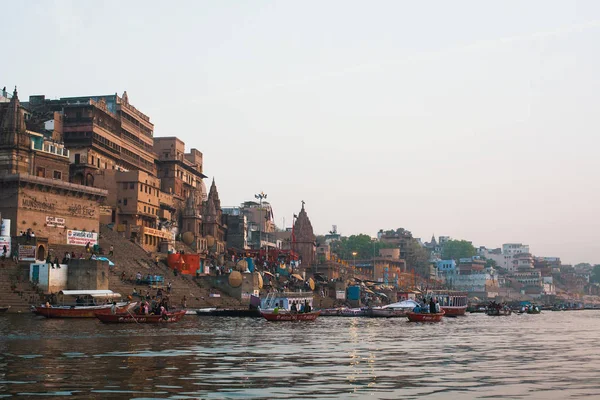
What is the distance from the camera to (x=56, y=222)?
70.2m

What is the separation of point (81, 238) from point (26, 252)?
32.4ft

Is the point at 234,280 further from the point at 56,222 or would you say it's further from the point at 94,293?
the point at 94,293

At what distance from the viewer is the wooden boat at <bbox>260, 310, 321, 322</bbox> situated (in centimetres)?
6031

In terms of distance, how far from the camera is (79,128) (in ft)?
282

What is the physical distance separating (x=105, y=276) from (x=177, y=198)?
44.2 m

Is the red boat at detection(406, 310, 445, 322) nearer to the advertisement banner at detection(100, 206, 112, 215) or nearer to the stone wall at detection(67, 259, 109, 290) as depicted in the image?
the stone wall at detection(67, 259, 109, 290)

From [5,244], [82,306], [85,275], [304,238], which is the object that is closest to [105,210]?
[5,244]

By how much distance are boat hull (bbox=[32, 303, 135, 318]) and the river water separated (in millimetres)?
13250

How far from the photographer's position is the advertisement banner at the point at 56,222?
69.2 metres

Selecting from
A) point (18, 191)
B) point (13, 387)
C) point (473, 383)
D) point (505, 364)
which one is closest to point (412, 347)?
point (505, 364)

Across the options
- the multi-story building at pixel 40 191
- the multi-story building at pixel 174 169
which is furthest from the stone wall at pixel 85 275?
the multi-story building at pixel 174 169

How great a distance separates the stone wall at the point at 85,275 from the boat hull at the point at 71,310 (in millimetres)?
7761

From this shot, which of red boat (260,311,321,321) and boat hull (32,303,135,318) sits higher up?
boat hull (32,303,135,318)

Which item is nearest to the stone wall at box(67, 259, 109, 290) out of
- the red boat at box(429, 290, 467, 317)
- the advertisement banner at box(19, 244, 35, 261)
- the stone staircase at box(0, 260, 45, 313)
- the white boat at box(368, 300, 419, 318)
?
the advertisement banner at box(19, 244, 35, 261)
